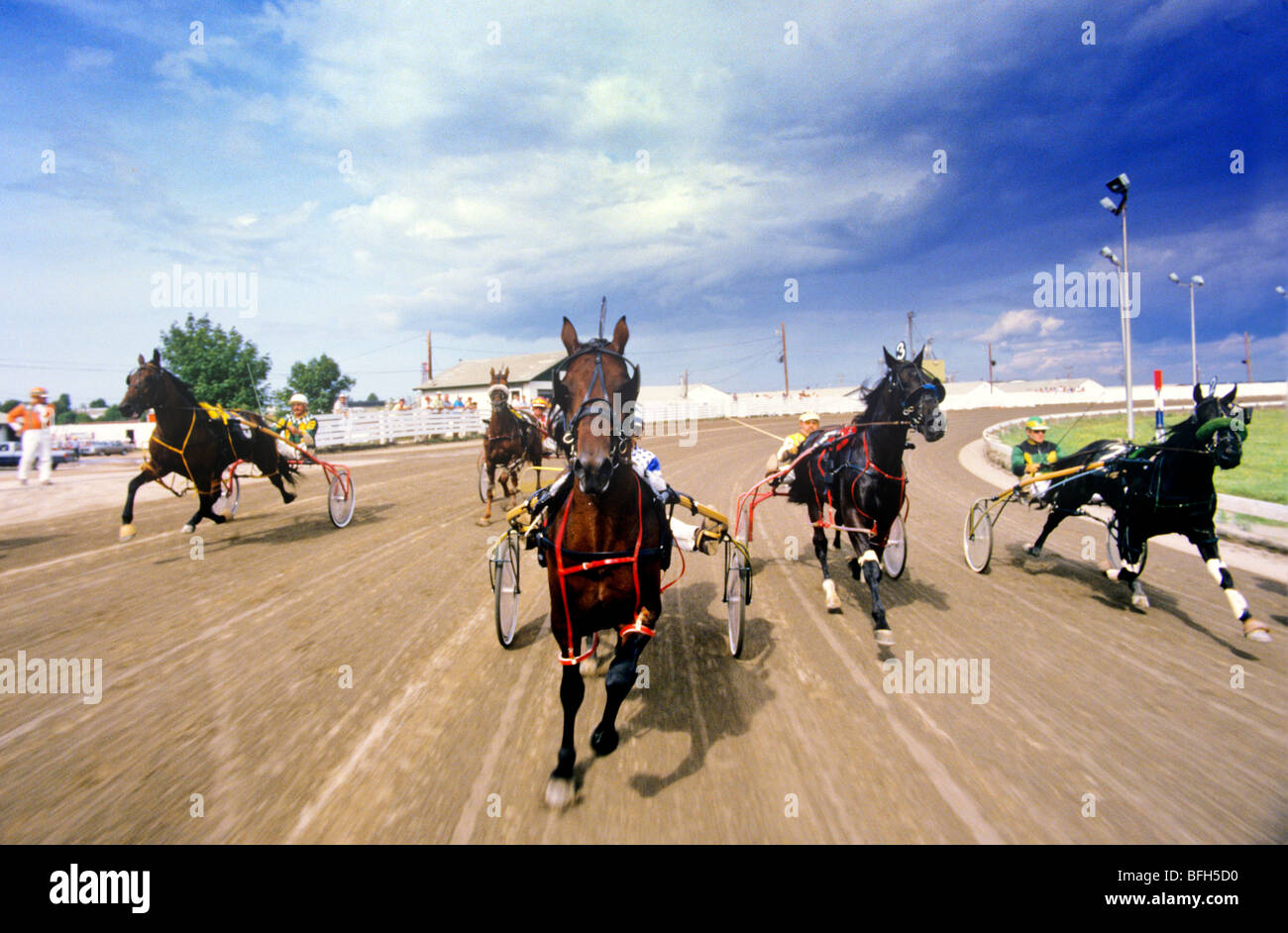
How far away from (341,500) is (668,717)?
8.37 meters

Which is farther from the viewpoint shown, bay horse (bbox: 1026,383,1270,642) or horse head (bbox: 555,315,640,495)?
bay horse (bbox: 1026,383,1270,642)

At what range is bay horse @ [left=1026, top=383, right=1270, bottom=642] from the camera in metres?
4.61

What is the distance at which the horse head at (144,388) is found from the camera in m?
7.56

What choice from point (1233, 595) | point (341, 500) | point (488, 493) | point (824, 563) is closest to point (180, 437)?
point (341, 500)

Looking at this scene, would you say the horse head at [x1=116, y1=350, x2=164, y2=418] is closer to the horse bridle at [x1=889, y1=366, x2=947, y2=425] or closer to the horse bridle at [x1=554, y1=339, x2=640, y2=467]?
the horse bridle at [x1=554, y1=339, x2=640, y2=467]

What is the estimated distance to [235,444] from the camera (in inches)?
337

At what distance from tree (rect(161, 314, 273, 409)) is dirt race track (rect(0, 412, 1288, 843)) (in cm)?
3912

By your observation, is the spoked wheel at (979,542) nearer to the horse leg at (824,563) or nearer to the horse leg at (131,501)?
the horse leg at (824,563)

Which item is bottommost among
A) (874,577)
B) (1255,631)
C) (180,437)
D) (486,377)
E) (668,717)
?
(668,717)

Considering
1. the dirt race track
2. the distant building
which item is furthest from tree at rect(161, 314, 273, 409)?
the dirt race track

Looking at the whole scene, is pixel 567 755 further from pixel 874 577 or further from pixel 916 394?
pixel 916 394

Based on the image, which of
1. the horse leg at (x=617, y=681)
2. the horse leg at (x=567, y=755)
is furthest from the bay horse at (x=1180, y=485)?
the horse leg at (x=567, y=755)

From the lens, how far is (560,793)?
8.95 feet
